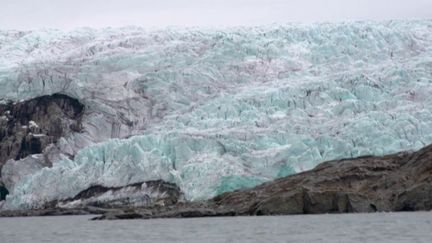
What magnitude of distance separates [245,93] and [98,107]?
1700 cm

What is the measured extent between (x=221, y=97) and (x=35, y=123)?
90.4 ft

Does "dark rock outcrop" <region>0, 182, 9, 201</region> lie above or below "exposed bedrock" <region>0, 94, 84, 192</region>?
below

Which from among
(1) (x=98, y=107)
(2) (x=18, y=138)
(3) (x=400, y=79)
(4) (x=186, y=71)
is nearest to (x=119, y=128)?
(1) (x=98, y=107)

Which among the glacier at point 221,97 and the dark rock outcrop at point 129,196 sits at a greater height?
the glacier at point 221,97

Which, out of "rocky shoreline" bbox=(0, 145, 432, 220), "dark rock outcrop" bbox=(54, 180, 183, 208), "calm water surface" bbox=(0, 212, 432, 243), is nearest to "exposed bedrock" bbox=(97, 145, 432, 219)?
"rocky shoreline" bbox=(0, 145, 432, 220)

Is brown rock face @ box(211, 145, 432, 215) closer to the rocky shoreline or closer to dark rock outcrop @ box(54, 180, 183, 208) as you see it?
the rocky shoreline

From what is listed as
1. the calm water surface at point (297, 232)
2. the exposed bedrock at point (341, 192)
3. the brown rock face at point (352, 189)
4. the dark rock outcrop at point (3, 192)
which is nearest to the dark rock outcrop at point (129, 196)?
the exposed bedrock at point (341, 192)

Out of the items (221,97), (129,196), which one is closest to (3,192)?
(129,196)

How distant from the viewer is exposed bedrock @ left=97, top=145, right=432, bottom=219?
191 feet

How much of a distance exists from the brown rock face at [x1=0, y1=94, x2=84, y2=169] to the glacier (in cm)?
307

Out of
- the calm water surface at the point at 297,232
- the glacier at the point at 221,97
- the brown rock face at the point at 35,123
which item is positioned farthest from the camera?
the brown rock face at the point at 35,123

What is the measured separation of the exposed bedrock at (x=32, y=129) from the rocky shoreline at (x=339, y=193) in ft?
80.3

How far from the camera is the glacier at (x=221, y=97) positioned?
75750mm

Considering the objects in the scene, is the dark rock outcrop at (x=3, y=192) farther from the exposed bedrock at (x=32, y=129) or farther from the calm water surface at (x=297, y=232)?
the calm water surface at (x=297, y=232)
